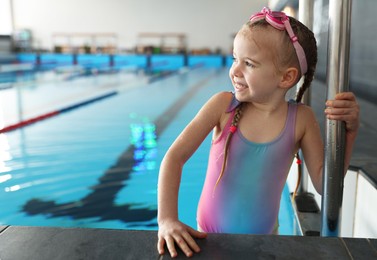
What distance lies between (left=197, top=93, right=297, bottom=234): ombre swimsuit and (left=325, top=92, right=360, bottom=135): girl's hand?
157 millimetres

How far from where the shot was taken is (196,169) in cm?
251

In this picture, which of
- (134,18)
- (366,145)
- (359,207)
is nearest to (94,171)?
(366,145)

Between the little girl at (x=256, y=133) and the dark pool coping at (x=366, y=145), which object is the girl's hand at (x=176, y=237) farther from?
the dark pool coping at (x=366, y=145)

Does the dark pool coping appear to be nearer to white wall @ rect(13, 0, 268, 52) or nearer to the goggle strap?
the goggle strap

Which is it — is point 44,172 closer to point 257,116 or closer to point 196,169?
point 196,169

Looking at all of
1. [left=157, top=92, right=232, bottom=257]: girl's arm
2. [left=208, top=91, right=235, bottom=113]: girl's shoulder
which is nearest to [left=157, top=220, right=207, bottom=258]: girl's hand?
[left=157, top=92, right=232, bottom=257]: girl's arm

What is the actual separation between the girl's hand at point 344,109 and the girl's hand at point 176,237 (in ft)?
1.17

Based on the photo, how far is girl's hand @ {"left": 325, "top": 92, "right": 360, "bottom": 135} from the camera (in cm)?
80

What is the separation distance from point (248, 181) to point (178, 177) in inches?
8.1

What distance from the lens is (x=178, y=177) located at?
870mm

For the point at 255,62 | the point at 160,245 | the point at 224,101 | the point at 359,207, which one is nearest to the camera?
the point at 160,245

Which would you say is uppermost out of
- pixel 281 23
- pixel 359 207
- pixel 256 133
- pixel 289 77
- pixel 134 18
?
pixel 134 18

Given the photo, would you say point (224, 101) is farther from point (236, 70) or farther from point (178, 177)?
point (178, 177)

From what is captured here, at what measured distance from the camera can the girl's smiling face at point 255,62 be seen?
86 cm
